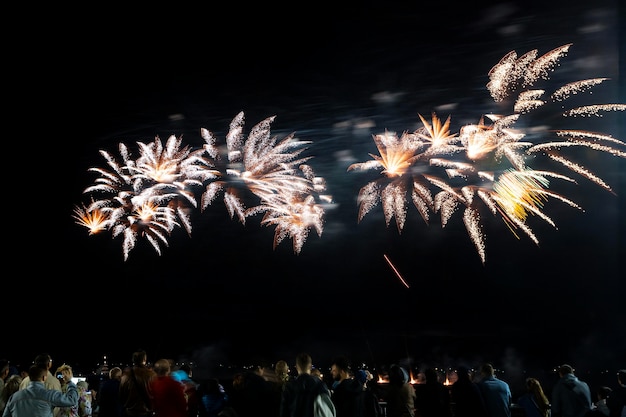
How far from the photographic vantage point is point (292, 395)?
617 cm

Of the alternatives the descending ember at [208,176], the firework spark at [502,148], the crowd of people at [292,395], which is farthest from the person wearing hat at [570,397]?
the descending ember at [208,176]

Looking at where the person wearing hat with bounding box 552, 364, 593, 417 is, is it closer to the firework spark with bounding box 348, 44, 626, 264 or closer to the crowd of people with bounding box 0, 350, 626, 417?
the crowd of people with bounding box 0, 350, 626, 417

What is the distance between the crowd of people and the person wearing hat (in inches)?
0.5

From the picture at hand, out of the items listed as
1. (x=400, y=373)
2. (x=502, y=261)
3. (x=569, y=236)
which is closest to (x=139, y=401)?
(x=400, y=373)

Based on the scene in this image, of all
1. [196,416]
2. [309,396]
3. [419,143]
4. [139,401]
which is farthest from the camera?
[419,143]

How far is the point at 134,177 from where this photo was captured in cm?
1872

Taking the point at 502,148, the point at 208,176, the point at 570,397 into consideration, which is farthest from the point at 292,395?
the point at 208,176

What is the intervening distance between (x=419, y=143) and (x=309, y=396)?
41.9ft

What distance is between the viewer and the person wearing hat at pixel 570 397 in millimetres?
7910

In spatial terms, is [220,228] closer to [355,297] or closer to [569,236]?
[355,297]

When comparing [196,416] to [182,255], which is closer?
[196,416]

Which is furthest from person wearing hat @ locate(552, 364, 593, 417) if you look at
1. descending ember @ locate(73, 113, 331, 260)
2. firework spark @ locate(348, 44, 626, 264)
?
descending ember @ locate(73, 113, 331, 260)

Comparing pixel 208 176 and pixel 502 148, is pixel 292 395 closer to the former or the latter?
pixel 502 148

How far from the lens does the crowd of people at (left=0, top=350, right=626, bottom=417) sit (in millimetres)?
6426
